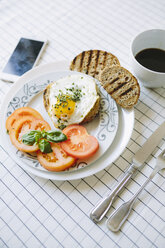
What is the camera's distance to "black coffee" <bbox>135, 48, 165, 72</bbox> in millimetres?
1844

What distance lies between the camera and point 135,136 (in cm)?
175

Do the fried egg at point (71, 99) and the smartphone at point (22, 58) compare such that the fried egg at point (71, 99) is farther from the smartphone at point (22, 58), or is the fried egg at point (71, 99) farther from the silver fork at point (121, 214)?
the silver fork at point (121, 214)

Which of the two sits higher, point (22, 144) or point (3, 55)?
point (3, 55)

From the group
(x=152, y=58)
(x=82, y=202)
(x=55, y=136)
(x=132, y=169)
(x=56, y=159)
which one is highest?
(x=152, y=58)

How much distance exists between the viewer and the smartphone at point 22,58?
6.77 feet

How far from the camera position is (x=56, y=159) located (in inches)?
60.0

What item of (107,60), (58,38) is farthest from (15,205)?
(58,38)

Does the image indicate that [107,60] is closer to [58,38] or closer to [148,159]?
[58,38]

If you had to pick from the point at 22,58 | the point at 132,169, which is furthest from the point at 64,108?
the point at 22,58

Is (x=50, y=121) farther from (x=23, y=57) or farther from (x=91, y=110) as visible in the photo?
(x=23, y=57)

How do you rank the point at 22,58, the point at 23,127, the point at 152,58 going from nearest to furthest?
1. the point at 23,127
2. the point at 152,58
3. the point at 22,58

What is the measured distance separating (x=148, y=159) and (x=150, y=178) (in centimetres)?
17

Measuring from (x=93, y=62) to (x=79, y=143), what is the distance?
2.54 feet

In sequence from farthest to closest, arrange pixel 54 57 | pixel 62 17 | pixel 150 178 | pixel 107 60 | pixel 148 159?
pixel 62 17 < pixel 54 57 < pixel 107 60 < pixel 148 159 < pixel 150 178
